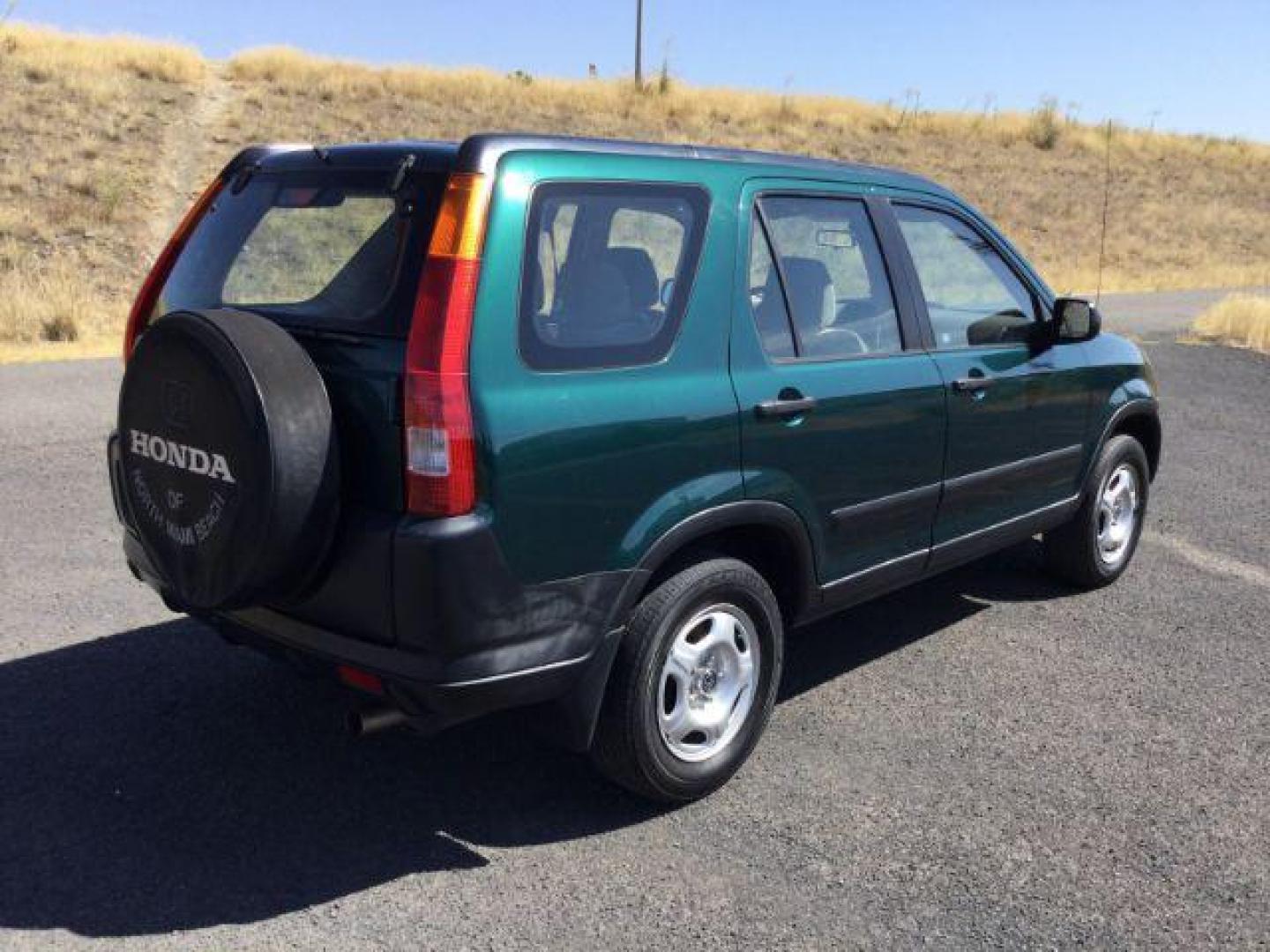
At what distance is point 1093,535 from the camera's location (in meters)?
5.34

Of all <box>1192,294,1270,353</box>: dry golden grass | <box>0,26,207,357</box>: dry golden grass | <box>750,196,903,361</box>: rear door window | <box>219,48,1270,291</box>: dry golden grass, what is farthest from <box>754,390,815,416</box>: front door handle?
<box>219,48,1270,291</box>: dry golden grass

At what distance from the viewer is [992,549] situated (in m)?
4.70

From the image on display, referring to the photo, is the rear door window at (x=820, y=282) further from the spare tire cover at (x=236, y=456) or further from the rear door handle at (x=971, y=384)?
the spare tire cover at (x=236, y=456)

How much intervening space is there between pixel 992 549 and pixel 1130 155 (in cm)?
4678

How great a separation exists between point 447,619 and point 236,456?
659mm

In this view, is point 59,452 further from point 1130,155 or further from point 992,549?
point 1130,155

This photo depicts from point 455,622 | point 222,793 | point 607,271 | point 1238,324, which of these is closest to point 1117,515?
point 607,271

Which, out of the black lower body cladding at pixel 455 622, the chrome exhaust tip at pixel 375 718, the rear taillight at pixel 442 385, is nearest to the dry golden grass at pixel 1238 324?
the black lower body cladding at pixel 455 622

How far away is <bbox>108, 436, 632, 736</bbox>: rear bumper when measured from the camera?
273 cm

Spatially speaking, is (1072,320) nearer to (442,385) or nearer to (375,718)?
(442,385)

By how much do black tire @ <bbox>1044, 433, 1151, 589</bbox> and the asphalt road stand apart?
0.31m

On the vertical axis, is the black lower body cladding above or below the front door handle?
below

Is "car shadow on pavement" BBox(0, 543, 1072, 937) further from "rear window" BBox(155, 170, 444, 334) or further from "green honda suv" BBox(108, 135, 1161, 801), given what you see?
"rear window" BBox(155, 170, 444, 334)

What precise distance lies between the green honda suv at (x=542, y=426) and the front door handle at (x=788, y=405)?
0.02 m
